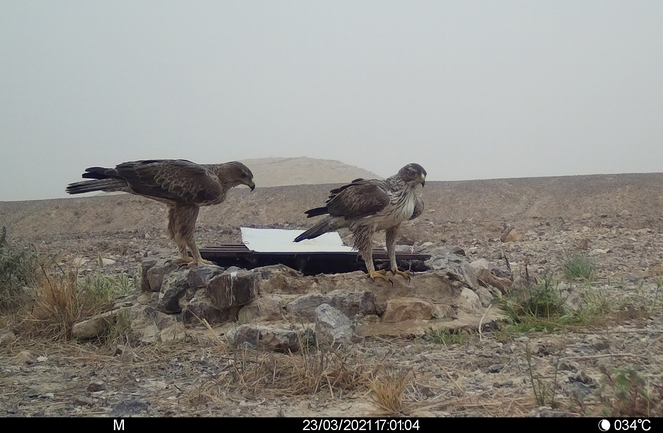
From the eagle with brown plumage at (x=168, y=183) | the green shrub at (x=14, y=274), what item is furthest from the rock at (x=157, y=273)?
the green shrub at (x=14, y=274)

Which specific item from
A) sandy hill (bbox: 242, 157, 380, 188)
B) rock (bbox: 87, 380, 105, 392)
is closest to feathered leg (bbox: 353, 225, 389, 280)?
rock (bbox: 87, 380, 105, 392)

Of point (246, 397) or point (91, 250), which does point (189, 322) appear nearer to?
point (246, 397)

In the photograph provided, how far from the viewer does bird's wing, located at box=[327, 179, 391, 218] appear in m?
5.76

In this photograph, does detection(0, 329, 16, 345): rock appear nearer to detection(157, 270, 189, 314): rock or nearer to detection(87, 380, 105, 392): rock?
detection(157, 270, 189, 314): rock

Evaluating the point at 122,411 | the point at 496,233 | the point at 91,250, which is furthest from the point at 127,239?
the point at 122,411

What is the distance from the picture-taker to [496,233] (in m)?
13.7

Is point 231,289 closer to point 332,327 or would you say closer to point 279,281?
point 279,281

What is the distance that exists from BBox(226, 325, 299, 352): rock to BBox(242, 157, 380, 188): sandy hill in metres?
29.6

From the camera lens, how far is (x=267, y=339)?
178 inches

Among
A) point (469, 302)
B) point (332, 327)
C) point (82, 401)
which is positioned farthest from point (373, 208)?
point (82, 401)

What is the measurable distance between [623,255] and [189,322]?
663 cm

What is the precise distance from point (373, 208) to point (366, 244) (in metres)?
0.39

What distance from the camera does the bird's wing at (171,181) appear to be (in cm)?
619

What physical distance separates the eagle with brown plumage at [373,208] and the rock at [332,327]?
1.08 metres
